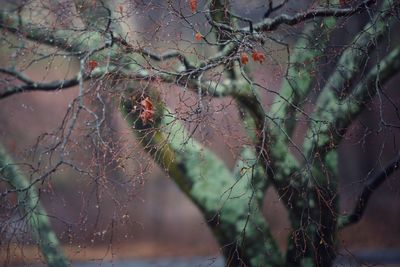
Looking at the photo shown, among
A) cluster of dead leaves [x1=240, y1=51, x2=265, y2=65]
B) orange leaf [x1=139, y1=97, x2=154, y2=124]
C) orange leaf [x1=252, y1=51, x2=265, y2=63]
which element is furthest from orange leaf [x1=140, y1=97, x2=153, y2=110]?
orange leaf [x1=252, y1=51, x2=265, y2=63]

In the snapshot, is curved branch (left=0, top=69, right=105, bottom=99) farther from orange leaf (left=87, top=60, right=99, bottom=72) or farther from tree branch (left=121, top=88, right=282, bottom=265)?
tree branch (left=121, top=88, right=282, bottom=265)

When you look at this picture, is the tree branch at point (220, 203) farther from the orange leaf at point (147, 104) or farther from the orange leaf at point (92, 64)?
the orange leaf at point (92, 64)

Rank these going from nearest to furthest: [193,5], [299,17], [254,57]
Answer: [254,57] < [193,5] < [299,17]

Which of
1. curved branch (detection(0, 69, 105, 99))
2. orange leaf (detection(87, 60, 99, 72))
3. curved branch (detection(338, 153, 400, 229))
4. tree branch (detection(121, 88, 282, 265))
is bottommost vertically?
curved branch (detection(338, 153, 400, 229))

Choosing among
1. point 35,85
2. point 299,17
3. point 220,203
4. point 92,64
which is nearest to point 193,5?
point 299,17

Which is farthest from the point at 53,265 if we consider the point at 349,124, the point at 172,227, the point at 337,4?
the point at 172,227

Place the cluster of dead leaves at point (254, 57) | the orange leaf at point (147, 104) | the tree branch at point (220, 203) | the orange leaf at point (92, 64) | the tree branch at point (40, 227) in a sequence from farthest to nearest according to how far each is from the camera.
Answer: the tree branch at point (220, 203), the tree branch at point (40, 227), the orange leaf at point (92, 64), the orange leaf at point (147, 104), the cluster of dead leaves at point (254, 57)

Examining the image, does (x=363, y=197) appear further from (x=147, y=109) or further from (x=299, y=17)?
(x=147, y=109)

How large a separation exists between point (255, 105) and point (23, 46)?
114 inches

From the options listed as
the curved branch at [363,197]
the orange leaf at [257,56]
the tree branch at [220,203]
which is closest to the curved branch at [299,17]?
the orange leaf at [257,56]

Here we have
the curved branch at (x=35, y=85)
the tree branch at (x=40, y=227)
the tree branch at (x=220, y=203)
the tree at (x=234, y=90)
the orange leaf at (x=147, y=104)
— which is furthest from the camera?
the tree branch at (x=220, y=203)

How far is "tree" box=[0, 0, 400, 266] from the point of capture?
5.80m

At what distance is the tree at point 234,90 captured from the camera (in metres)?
5.80

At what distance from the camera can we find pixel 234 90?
6.81 metres
